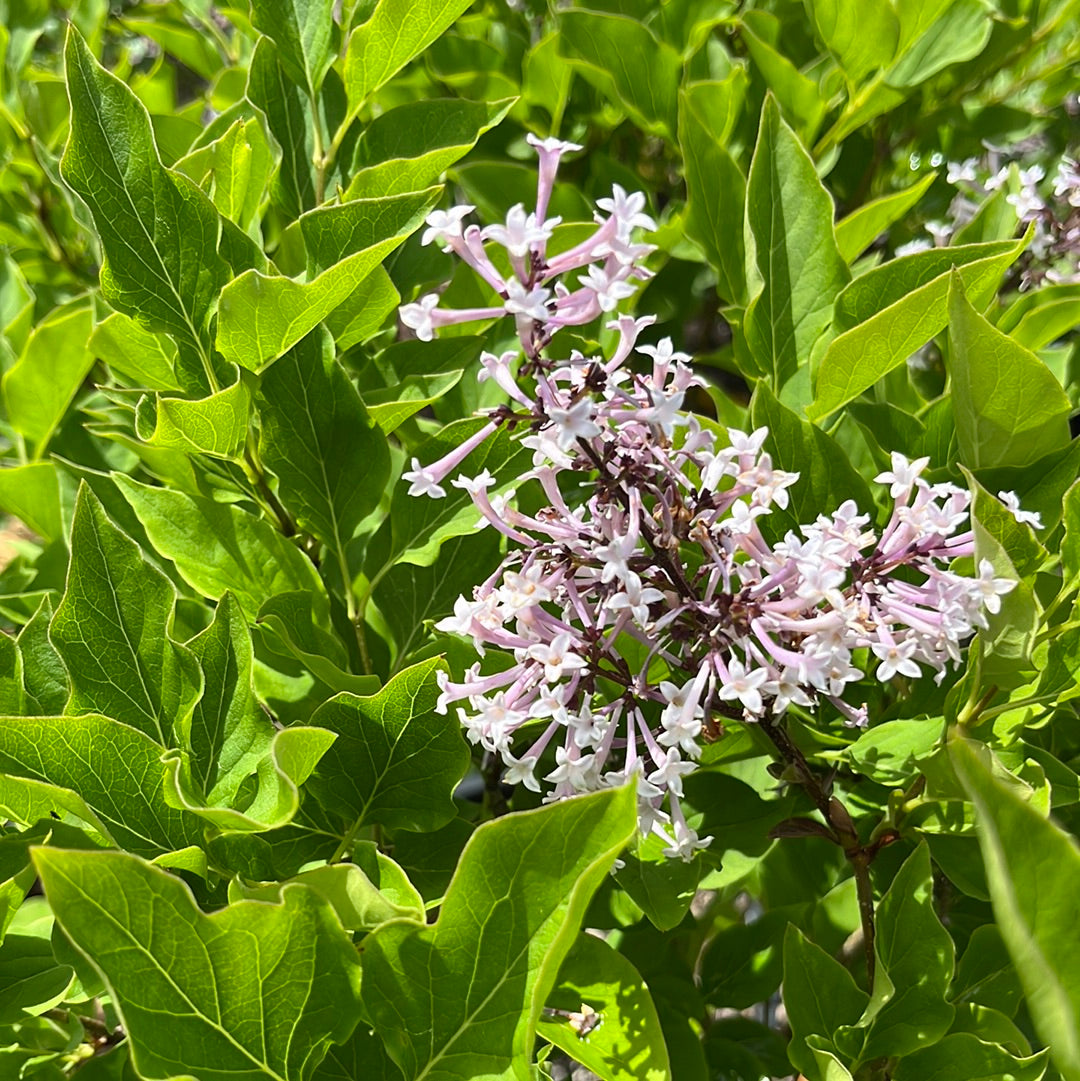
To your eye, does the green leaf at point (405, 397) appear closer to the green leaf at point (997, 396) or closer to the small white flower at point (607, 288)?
the small white flower at point (607, 288)

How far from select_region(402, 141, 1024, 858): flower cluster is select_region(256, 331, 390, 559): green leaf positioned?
14 centimetres

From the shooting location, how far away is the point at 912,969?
0.68 metres

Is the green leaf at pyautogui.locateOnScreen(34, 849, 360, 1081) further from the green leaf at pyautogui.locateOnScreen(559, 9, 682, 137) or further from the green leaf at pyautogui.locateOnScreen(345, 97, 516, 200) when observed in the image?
the green leaf at pyautogui.locateOnScreen(559, 9, 682, 137)

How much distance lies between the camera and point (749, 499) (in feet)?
2.47

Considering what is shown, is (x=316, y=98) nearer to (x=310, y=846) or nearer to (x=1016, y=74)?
(x=310, y=846)

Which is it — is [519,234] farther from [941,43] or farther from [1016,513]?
[941,43]

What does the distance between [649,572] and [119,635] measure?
34cm

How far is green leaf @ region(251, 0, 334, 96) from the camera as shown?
87 centimetres

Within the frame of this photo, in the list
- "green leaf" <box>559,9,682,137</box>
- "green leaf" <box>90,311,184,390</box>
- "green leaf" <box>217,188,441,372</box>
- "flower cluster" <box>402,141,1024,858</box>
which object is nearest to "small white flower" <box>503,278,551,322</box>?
"flower cluster" <box>402,141,1024,858</box>

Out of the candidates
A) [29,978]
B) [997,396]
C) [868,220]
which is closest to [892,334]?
[997,396]

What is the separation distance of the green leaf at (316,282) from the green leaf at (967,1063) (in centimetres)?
57

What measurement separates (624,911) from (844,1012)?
18 cm

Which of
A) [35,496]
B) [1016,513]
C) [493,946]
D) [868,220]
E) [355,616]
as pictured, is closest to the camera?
[493,946]

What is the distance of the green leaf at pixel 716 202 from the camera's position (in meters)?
0.90
